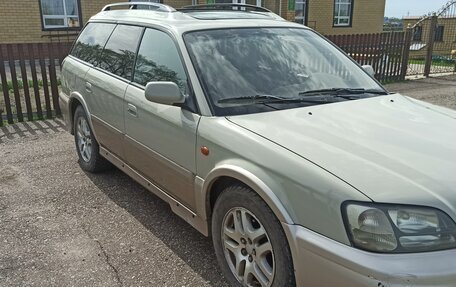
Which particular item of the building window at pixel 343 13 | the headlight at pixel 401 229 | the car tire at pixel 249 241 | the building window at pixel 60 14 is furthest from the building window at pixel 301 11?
the headlight at pixel 401 229

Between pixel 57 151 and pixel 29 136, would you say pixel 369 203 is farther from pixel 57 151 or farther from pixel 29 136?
pixel 29 136

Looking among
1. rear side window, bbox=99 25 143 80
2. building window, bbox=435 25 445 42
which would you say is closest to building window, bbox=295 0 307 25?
building window, bbox=435 25 445 42

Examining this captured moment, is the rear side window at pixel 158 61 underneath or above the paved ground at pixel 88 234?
above

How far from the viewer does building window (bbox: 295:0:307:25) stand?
18688 millimetres

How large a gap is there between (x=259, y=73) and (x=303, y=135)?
0.84 m

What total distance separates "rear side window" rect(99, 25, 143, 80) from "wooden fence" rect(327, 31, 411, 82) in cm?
712

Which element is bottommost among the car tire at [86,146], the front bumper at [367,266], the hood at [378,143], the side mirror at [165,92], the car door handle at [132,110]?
the car tire at [86,146]

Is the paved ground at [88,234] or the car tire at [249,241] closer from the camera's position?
the car tire at [249,241]

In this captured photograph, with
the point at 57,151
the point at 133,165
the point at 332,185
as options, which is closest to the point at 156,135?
the point at 133,165

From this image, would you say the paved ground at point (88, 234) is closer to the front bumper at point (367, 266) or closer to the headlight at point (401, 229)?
the front bumper at point (367, 266)

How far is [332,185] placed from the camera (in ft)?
6.89

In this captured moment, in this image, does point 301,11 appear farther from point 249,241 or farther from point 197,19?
point 249,241

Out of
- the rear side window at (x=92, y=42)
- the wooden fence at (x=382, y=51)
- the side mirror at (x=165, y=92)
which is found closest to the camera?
the side mirror at (x=165, y=92)

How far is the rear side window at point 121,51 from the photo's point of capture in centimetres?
396
